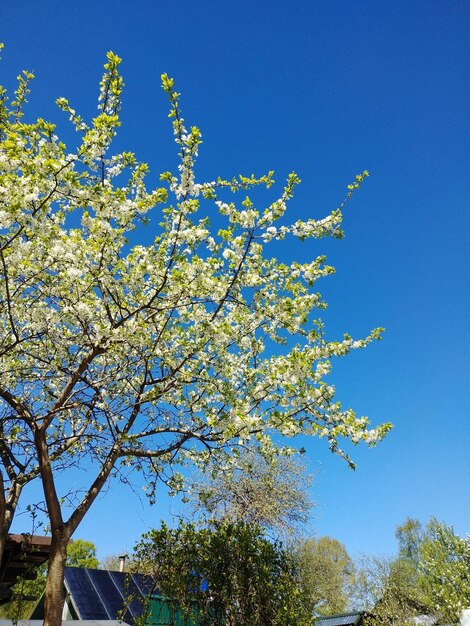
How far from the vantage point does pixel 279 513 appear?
69.6 ft

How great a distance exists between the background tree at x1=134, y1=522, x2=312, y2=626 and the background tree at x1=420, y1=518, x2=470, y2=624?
12471 mm

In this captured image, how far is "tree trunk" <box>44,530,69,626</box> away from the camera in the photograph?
582cm

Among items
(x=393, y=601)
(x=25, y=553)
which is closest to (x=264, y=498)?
(x=393, y=601)

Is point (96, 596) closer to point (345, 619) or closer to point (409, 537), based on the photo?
point (345, 619)

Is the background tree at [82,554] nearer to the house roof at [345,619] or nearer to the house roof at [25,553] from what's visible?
the house roof at [345,619]

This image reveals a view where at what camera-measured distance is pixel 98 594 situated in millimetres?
12141

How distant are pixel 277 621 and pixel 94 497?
344cm

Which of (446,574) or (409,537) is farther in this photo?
(409,537)

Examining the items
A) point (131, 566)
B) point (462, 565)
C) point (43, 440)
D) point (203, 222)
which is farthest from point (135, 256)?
point (462, 565)

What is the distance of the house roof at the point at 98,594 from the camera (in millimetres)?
11352

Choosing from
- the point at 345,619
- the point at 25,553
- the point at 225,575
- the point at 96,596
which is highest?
the point at 25,553

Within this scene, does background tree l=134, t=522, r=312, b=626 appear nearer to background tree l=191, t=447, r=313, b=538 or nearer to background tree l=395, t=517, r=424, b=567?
background tree l=191, t=447, r=313, b=538

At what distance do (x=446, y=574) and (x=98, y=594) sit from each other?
12904 millimetres

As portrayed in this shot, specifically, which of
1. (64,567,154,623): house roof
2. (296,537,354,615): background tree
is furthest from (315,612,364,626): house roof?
(64,567,154,623): house roof
